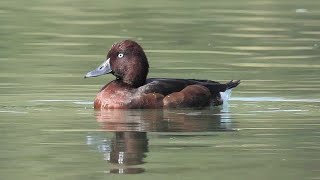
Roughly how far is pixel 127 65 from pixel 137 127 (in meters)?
2.11

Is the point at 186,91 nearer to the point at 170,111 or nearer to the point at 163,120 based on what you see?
the point at 170,111

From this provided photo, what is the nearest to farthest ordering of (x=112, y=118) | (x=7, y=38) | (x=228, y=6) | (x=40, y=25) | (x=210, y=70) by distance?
(x=112, y=118)
(x=210, y=70)
(x=7, y=38)
(x=40, y=25)
(x=228, y=6)

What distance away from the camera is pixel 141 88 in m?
13.9

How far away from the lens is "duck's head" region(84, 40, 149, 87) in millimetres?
14211

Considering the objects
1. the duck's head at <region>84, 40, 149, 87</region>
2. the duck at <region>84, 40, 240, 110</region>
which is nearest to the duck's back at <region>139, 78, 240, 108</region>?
the duck at <region>84, 40, 240, 110</region>

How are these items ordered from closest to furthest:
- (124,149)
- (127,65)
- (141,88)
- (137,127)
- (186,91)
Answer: (124,149)
(137,127)
(141,88)
(186,91)
(127,65)

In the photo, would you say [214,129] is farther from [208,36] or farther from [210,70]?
A: [208,36]

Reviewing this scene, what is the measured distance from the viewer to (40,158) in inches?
403

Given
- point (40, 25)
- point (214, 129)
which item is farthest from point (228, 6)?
point (214, 129)

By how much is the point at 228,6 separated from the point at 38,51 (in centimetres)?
1009

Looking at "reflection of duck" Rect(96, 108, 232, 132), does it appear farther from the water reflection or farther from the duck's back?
the duck's back

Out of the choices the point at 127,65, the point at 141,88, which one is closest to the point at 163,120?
the point at 141,88

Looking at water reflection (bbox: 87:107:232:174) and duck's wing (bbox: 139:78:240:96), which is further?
duck's wing (bbox: 139:78:240:96)

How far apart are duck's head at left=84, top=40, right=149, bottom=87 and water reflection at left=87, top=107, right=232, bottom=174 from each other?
2.08 feet
